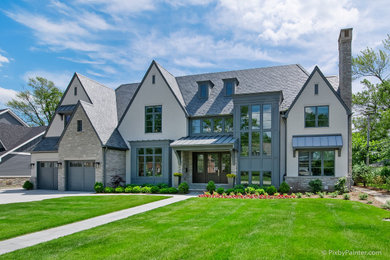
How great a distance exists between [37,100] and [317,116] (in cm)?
4058

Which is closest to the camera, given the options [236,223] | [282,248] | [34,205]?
[282,248]

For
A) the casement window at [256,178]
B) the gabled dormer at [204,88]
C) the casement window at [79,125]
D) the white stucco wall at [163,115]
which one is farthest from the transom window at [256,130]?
the casement window at [79,125]

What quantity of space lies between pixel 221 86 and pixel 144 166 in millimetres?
8761

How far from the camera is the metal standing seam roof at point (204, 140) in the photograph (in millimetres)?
19264

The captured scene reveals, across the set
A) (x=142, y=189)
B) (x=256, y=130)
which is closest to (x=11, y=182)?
(x=142, y=189)

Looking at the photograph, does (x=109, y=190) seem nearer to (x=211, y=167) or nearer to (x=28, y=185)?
(x=211, y=167)

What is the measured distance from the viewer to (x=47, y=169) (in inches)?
919

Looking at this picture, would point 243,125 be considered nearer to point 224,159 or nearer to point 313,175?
point 224,159

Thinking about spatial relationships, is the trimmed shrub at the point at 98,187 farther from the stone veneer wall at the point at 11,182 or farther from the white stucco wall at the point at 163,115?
the stone veneer wall at the point at 11,182

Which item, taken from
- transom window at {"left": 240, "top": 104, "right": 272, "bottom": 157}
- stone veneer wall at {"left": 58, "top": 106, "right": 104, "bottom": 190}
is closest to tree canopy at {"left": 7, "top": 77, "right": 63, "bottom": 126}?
stone veneer wall at {"left": 58, "top": 106, "right": 104, "bottom": 190}

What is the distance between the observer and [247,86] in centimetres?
2225

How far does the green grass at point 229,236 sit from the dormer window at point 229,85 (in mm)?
12409

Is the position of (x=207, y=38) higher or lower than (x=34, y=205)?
higher

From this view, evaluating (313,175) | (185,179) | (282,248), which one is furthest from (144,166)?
(282,248)
